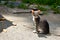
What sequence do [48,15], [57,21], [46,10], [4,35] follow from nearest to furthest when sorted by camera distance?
[4,35] < [57,21] < [48,15] < [46,10]

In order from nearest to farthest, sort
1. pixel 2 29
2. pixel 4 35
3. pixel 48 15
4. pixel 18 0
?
pixel 4 35, pixel 2 29, pixel 48 15, pixel 18 0

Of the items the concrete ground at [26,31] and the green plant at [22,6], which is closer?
the concrete ground at [26,31]

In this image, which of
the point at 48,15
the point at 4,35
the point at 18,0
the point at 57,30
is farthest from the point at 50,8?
the point at 4,35

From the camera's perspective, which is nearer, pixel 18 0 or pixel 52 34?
pixel 52 34

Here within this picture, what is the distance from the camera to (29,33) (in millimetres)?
5449

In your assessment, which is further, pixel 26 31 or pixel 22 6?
pixel 22 6

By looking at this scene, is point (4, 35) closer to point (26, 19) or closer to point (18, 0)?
point (26, 19)

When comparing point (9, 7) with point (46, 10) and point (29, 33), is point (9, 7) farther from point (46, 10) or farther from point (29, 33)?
point (29, 33)

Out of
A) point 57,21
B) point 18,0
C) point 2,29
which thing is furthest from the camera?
point 18,0

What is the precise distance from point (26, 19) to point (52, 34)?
71.4 inches

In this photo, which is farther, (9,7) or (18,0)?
(18,0)

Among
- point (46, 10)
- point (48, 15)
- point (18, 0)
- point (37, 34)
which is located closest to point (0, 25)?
point (37, 34)

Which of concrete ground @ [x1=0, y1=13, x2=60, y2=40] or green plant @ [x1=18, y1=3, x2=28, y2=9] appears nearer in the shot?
concrete ground @ [x1=0, y1=13, x2=60, y2=40]

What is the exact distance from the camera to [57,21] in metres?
6.84
